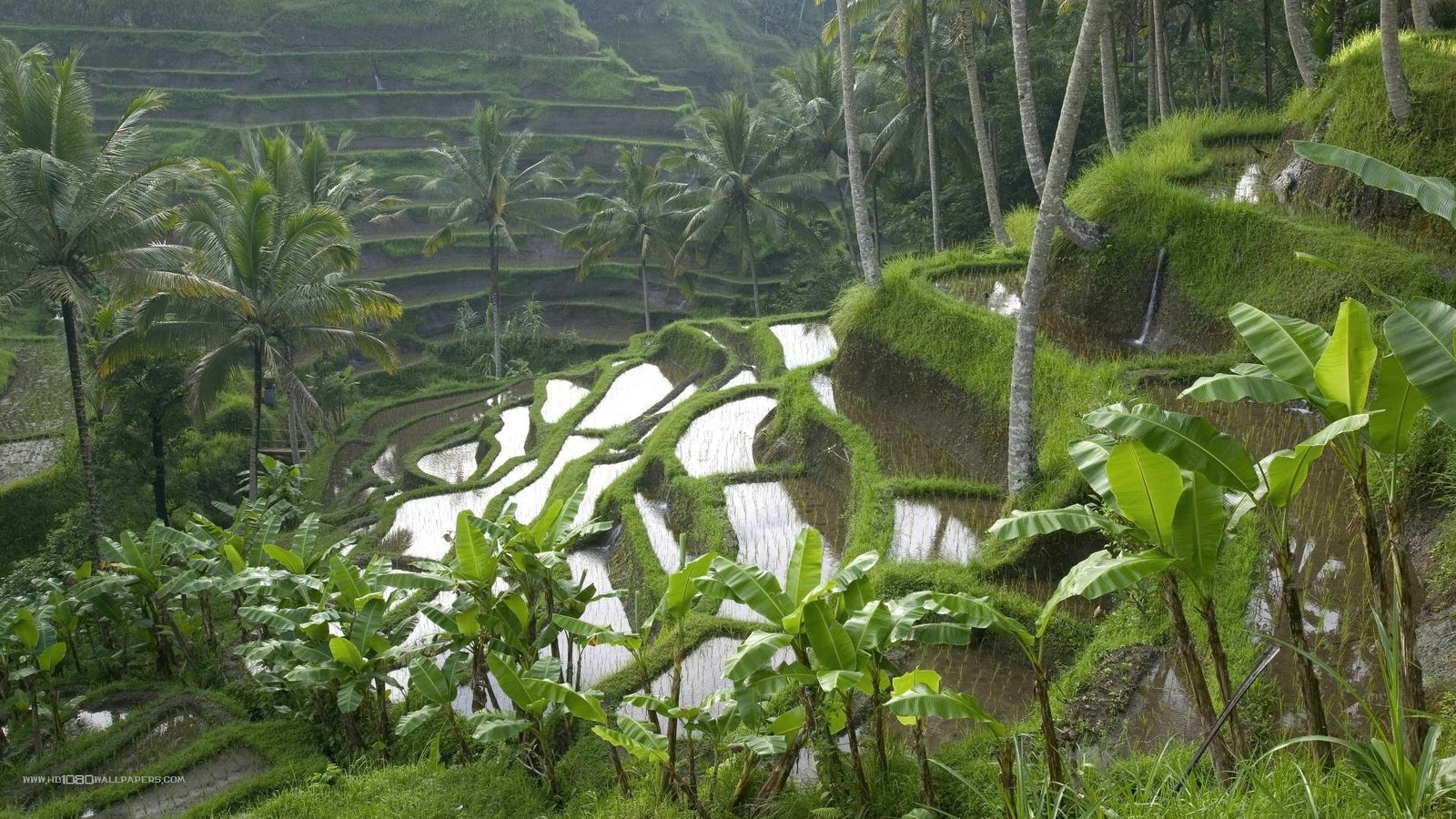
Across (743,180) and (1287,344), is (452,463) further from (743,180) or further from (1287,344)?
(1287,344)

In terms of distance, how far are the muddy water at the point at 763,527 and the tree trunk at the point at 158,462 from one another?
9121 millimetres

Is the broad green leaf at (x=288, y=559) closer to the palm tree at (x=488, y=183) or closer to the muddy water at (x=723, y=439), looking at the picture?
the muddy water at (x=723, y=439)

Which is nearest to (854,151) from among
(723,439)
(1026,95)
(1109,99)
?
(1109,99)

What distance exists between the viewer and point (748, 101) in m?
45.0

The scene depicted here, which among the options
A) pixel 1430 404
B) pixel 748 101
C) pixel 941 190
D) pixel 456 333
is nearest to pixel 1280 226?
pixel 1430 404

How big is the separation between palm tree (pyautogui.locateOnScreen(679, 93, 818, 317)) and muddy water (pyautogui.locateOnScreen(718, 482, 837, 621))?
14575 mm

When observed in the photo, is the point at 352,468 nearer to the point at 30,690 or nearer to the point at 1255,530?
the point at 30,690

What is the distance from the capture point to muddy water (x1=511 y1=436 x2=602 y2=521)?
41.4ft

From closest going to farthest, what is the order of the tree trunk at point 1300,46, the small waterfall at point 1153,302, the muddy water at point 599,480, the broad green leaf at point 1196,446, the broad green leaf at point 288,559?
the broad green leaf at point 1196,446
the broad green leaf at point 288,559
the small waterfall at point 1153,302
the tree trunk at point 1300,46
the muddy water at point 599,480

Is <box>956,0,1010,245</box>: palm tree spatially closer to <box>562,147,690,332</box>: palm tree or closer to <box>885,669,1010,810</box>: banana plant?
<box>885,669,1010,810</box>: banana plant

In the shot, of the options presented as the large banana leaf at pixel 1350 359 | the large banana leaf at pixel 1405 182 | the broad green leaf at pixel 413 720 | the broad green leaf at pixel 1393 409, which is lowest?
the broad green leaf at pixel 413 720

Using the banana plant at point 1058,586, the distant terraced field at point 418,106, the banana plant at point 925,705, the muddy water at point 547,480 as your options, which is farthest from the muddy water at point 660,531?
the distant terraced field at point 418,106

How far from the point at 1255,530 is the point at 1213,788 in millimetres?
2846

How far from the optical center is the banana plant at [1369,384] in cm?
296
